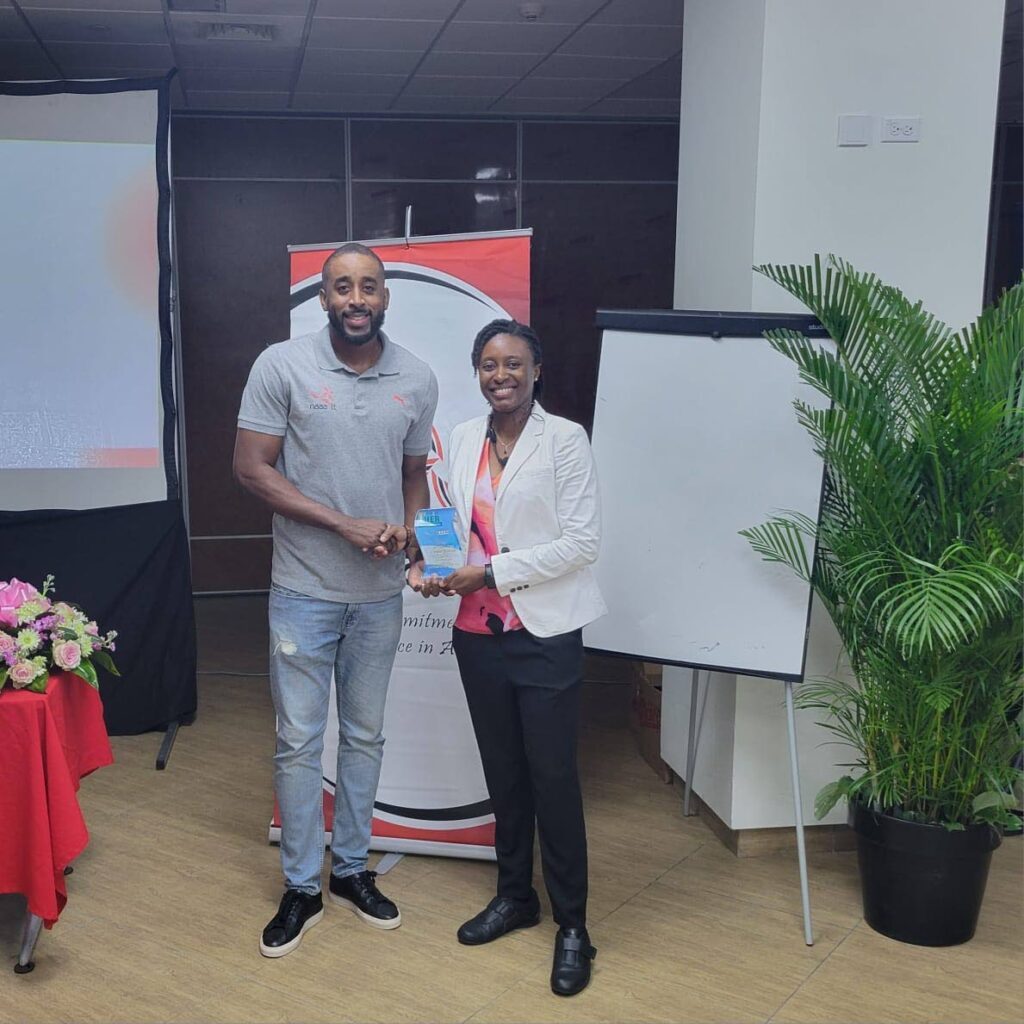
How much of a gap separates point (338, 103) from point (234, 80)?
2.29ft

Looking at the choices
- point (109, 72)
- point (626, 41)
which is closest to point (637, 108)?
point (626, 41)

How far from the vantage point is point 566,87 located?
18.0ft

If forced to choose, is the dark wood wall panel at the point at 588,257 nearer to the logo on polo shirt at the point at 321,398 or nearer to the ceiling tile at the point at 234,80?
the ceiling tile at the point at 234,80

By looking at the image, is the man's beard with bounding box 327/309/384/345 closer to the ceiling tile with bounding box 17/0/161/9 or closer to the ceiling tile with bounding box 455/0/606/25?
the ceiling tile with bounding box 455/0/606/25

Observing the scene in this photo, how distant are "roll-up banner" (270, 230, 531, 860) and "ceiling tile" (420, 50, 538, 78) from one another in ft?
7.04

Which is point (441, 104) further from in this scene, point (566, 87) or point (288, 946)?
point (288, 946)

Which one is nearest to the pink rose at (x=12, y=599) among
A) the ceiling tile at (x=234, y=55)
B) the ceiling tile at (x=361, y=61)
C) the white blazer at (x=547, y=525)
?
the white blazer at (x=547, y=525)

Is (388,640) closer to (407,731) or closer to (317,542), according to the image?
(317,542)

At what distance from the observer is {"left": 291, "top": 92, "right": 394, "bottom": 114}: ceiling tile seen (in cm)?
566

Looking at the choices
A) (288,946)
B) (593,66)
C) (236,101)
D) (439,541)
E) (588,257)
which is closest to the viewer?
(439,541)

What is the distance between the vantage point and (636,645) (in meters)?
2.86

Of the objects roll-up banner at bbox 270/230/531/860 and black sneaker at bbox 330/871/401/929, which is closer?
black sneaker at bbox 330/871/401/929

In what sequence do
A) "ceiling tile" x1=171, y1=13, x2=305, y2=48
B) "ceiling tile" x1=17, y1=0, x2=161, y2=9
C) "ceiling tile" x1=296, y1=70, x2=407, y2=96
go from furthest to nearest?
"ceiling tile" x1=296, y1=70, x2=407, y2=96 → "ceiling tile" x1=171, y1=13, x2=305, y2=48 → "ceiling tile" x1=17, y1=0, x2=161, y2=9

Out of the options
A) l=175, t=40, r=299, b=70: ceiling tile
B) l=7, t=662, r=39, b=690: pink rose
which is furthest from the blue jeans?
l=175, t=40, r=299, b=70: ceiling tile
